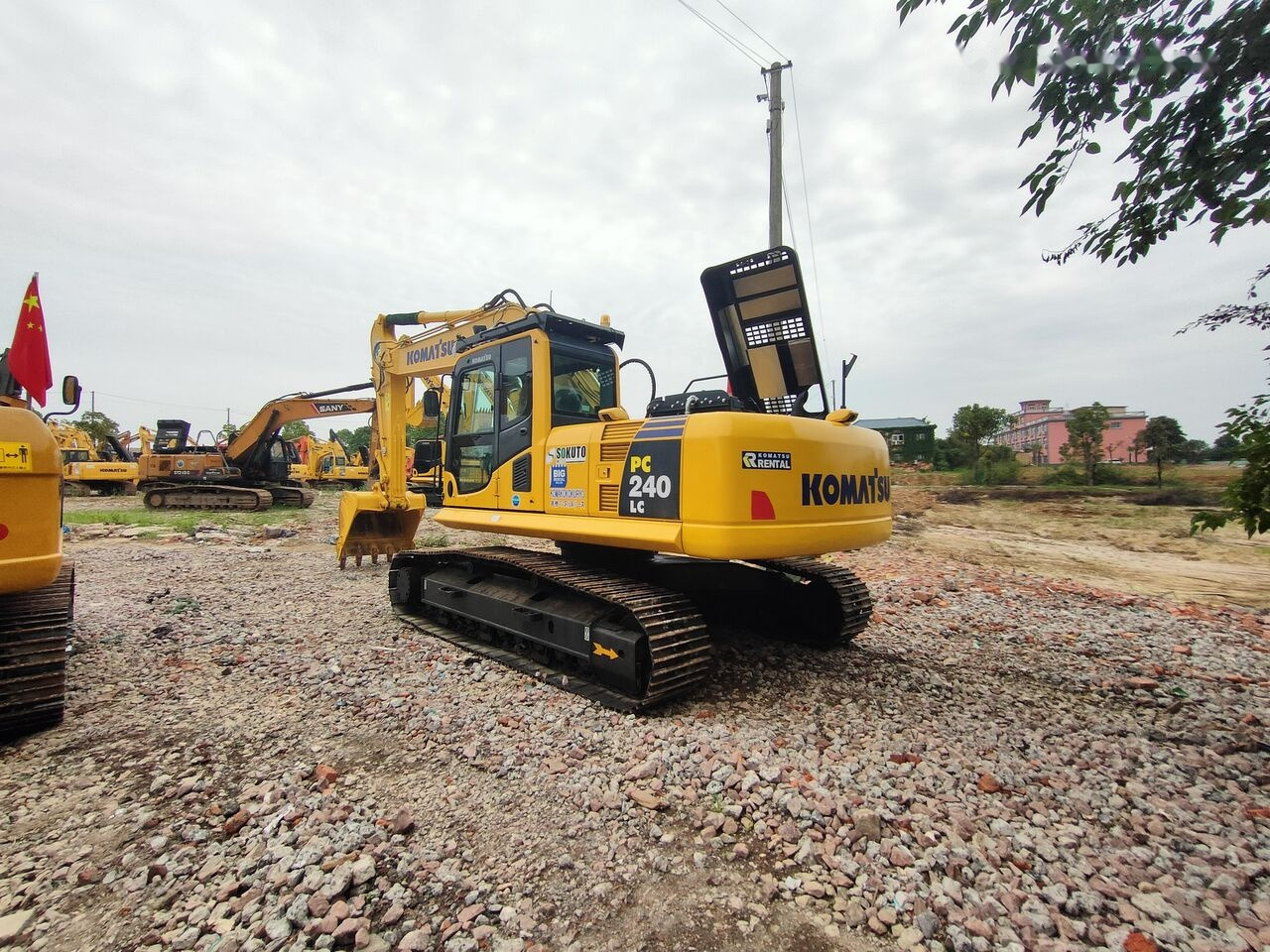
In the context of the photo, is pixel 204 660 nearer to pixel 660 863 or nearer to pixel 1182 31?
pixel 660 863

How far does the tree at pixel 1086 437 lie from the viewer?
70.0 feet

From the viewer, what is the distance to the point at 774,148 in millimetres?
10242

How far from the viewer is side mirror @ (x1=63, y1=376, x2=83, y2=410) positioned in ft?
12.7

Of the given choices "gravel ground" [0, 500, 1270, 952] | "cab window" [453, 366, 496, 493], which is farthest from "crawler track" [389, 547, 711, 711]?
"cab window" [453, 366, 496, 493]

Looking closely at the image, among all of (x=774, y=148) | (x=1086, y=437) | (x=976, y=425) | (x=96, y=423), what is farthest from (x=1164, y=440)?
(x=96, y=423)

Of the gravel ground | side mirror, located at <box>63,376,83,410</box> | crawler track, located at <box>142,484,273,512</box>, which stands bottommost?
the gravel ground

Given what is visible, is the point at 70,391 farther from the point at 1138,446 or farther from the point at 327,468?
the point at 1138,446

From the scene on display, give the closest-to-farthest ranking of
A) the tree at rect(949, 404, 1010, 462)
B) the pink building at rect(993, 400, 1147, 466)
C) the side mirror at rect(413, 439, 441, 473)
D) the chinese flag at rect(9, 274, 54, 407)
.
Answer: the chinese flag at rect(9, 274, 54, 407) < the side mirror at rect(413, 439, 441, 473) < the pink building at rect(993, 400, 1147, 466) < the tree at rect(949, 404, 1010, 462)

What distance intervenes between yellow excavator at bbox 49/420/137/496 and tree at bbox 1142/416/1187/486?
3453cm

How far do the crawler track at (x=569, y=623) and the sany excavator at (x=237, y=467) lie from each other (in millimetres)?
12016

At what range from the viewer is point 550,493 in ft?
15.9

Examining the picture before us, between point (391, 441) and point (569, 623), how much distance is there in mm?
5922

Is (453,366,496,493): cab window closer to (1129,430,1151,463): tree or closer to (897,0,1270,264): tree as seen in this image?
(897,0,1270,264): tree

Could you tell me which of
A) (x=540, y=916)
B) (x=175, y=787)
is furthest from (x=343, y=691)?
(x=540, y=916)
